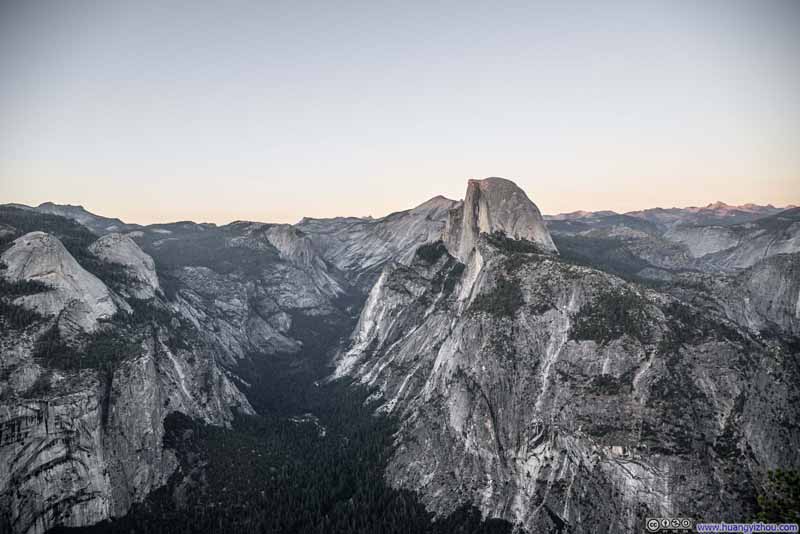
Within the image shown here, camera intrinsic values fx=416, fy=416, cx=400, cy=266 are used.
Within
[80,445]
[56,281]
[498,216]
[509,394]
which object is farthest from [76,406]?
[498,216]

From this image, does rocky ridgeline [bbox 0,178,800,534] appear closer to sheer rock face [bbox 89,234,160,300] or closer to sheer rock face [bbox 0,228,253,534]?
sheer rock face [bbox 0,228,253,534]

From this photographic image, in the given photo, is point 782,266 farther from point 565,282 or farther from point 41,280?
point 41,280

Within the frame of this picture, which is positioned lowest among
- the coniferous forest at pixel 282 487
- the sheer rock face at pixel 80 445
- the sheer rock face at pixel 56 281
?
the coniferous forest at pixel 282 487

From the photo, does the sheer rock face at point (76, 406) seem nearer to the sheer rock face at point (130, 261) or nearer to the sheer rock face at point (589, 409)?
the sheer rock face at point (130, 261)

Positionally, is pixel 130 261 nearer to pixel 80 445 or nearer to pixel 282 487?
pixel 80 445

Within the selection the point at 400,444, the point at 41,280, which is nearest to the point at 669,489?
the point at 400,444

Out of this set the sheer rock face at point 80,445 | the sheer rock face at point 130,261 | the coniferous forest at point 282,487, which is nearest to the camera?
the sheer rock face at point 80,445

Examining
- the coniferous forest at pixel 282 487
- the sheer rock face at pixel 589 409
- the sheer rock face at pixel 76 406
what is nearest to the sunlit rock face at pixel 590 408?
the sheer rock face at pixel 589 409
